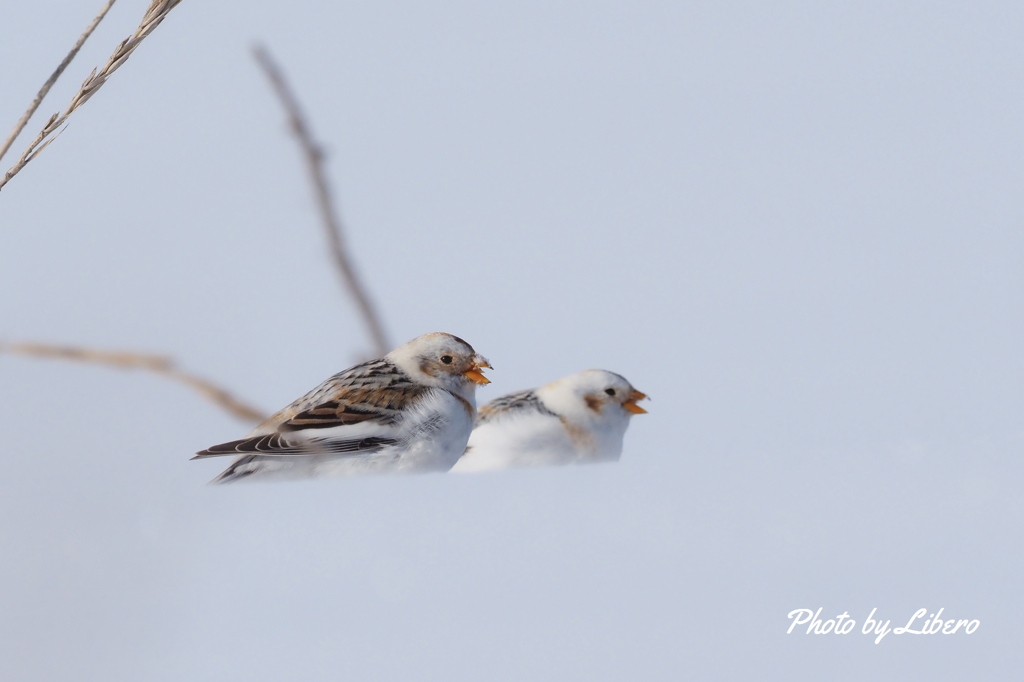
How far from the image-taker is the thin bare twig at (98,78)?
1.83 meters

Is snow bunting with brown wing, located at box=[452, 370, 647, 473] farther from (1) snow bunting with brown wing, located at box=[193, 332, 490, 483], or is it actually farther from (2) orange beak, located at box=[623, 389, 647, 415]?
(1) snow bunting with brown wing, located at box=[193, 332, 490, 483]

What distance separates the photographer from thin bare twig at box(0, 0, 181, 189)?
1.83 m

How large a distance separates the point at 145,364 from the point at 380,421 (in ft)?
7.86

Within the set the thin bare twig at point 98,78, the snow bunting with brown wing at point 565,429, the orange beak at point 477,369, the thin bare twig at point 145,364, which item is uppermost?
the snow bunting with brown wing at point 565,429

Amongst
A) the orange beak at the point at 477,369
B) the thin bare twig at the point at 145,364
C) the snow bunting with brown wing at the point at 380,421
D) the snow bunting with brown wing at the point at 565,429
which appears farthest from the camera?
the snow bunting with brown wing at the point at 565,429

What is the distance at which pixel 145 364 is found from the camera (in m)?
1.24

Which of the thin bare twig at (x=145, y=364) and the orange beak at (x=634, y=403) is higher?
the orange beak at (x=634, y=403)

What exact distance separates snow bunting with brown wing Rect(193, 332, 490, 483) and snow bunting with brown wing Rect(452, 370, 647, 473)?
0.77m

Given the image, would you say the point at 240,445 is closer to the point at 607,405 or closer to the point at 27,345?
the point at 27,345

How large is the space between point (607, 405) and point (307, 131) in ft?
8.34

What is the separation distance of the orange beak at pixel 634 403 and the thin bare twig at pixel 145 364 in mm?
3466

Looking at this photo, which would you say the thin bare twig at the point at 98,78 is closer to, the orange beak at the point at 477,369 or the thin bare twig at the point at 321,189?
the thin bare twig at the point at 321,189

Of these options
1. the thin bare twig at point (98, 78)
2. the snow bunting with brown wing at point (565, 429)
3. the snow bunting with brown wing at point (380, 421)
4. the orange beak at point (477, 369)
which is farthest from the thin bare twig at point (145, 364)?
the snow bunting with brown wing at point (565, 429)

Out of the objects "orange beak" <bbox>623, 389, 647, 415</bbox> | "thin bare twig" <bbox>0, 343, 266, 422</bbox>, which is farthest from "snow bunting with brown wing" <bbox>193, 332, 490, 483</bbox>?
"thin bare twig" <bbox>0, 343, 266, 422</bbox>
